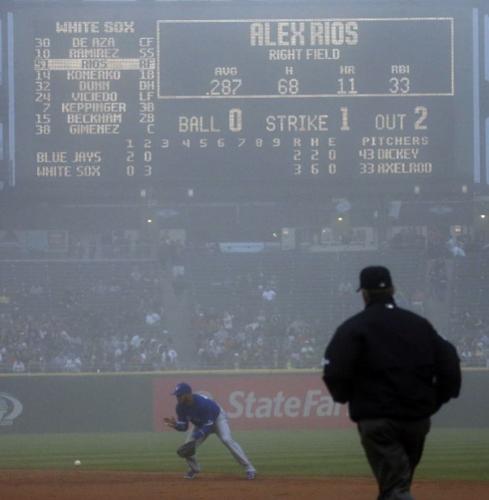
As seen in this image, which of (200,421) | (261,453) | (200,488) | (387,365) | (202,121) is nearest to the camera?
(387,365)

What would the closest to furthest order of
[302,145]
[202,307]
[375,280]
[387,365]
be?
[387,365], [375,280], [302,145], [202,307]

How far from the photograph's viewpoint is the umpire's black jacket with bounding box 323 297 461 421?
5758 millimetres

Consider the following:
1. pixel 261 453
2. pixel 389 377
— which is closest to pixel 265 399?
pixel 261 453

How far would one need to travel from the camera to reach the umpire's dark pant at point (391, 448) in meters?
5.80

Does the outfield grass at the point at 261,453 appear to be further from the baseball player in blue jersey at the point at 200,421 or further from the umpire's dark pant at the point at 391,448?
the umpire's dark pant at the point at 391,448

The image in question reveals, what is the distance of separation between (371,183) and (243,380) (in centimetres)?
535

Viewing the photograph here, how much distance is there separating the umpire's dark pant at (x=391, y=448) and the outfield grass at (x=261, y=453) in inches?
290

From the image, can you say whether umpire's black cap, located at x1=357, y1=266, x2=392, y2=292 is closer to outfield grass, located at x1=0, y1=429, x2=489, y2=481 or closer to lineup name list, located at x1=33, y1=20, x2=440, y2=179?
outfield grass, located at x1=0, y1=429, x2=489, y2=481

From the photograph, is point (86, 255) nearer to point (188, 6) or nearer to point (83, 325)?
point (83, 325)

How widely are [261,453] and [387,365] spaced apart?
11.3 meters

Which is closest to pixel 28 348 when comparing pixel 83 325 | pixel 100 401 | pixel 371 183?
pixel 83 325

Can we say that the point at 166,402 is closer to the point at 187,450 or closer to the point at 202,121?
the point at 202,121

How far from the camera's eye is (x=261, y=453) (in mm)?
16875

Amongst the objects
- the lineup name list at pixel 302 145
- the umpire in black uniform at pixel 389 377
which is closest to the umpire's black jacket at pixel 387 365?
the umpire in black uniform at pixel 389 377
